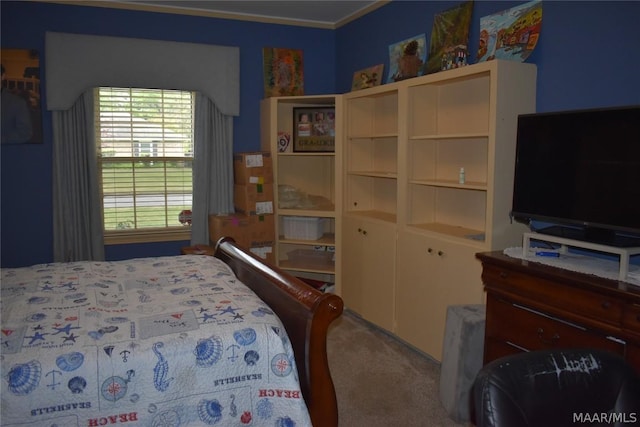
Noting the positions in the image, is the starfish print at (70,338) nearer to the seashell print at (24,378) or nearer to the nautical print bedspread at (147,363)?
the nautical print bedspread at (147,363)

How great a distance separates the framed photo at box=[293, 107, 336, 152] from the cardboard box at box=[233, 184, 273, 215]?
475mm

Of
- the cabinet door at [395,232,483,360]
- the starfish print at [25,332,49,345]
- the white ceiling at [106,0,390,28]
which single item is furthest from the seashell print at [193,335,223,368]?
the white ceiling at [106,0,390,28]

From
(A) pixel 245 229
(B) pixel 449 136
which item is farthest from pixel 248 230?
(B) pixel 449 136

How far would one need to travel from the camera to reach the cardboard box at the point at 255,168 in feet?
14.4

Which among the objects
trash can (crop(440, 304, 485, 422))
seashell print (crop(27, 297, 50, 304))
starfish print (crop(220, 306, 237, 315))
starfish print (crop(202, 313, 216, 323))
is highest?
starfish print (crop(220, 306, 237, 315))

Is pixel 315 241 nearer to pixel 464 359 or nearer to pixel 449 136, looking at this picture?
pixel 449 136

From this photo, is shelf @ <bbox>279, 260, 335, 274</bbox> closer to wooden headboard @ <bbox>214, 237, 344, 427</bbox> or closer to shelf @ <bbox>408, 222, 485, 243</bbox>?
shelf @ <bbox>408, 222, 485, 243</bbox>

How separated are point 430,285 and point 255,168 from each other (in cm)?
186

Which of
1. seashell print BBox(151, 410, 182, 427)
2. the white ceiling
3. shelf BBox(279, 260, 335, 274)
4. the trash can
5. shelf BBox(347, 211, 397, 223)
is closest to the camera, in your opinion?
seashell print BBox(151, 410, 182, 427)

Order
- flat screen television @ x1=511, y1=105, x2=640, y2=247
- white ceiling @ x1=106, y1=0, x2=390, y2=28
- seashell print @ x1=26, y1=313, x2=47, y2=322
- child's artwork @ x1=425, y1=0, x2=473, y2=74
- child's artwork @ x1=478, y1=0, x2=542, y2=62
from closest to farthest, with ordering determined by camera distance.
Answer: seashell print @ x1=26, y1=313, x2=47, y2=322
flat screen television @ x1=511, y1=105, x2=640, y2=247
child's artwork @ x1=478, y1=0, x2=542, y2=62
child's artwork @ x1=425, y1=0, x2=473, y2=74
white ceiling @ x1=106, y1=0, x2=390, y2=28

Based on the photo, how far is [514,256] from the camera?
2.53 metres

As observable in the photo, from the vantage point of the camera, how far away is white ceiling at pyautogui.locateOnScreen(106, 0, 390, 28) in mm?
4254

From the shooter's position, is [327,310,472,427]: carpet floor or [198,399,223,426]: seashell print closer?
[198,399,223,426]: seashell print

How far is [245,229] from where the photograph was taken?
4.38 metres
